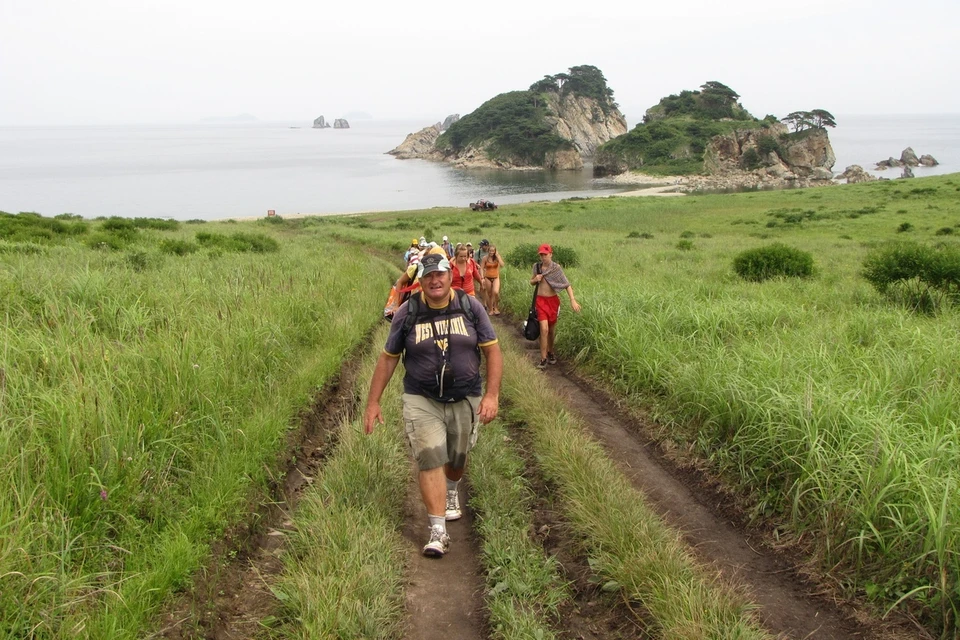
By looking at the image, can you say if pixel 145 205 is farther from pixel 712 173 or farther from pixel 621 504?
pixel 712 173

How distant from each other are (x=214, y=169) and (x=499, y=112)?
2700 inches

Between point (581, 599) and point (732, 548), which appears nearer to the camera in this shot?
point (581, 599)

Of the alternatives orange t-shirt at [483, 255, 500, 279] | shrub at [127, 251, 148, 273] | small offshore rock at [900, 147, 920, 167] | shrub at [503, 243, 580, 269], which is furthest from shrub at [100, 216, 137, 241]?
small offshore rock at [900, 147, 920, 167]

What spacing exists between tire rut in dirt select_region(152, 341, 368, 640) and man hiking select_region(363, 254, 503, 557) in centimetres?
100

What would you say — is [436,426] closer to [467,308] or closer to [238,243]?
[467,308]

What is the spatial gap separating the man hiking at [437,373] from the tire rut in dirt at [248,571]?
3.29 ft

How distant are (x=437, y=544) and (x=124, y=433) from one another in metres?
Answer: 2.16

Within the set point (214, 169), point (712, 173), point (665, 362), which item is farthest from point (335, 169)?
point (665, 362)

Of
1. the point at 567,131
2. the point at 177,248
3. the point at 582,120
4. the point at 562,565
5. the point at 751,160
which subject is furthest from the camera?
the point at 582,120

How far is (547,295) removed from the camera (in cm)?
887

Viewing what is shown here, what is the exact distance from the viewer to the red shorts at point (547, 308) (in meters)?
8.86

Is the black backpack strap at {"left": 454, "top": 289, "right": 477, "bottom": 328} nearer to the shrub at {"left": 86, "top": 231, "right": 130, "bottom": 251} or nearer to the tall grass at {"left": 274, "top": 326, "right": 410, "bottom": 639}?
the tall grass at {"left": 274, "top": 326, "right": 410, "bottom": 639}

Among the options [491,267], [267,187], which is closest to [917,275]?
[491,267]

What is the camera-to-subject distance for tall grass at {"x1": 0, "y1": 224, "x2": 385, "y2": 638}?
10.3ft
